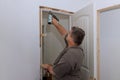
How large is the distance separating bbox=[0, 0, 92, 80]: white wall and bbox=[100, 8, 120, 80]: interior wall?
167 centimetres

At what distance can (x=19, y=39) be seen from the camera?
2.00 meters

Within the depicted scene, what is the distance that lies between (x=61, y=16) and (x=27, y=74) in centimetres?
137

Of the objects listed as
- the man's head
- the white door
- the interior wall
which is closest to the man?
the man's head

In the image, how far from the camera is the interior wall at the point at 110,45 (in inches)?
127

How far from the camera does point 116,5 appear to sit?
2379 millimetres

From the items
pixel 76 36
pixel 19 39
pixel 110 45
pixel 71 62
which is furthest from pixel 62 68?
pixel 110 45

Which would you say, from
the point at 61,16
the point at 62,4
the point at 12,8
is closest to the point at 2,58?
the point at 12,8

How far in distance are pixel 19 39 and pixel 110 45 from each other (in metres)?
2.15

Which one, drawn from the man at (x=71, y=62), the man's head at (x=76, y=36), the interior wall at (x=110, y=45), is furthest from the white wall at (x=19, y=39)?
the interior wall at (x=110, y=45)

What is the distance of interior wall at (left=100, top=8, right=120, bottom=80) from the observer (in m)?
3.23

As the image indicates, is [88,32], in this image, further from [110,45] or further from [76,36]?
[110,45]

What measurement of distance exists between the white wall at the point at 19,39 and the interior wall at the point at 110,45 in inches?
65.6

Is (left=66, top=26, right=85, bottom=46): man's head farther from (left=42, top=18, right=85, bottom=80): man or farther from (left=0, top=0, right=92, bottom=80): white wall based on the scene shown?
(left=0, top=0, right=92, bottom=80): white wall

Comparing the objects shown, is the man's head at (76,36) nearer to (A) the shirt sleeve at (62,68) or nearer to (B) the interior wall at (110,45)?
(A) the shirt sleeve at (62,68)
